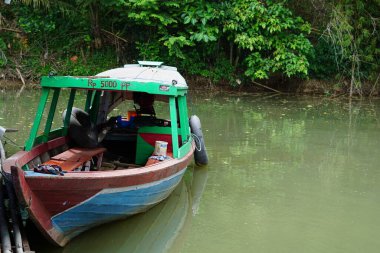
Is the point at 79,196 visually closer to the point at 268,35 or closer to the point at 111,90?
the point at 111,90

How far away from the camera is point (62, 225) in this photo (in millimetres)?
4762

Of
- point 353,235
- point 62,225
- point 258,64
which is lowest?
point 353,235

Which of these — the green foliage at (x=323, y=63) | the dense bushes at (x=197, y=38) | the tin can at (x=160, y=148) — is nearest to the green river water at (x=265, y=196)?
the tin can at (x=160, y=148)

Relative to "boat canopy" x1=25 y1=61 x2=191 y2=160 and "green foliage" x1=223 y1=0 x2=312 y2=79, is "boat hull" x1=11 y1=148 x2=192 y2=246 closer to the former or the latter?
"boat canopy" x1=25 y1=61 x2=191 y2=160

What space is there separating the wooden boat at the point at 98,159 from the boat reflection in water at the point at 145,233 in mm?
212

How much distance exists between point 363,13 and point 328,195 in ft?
39.3

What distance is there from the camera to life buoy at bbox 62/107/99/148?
6.57 meters

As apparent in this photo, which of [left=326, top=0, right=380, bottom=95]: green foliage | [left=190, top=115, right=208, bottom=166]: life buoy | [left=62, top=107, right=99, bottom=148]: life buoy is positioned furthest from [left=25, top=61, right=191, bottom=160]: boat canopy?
[left=326, top=0, right=380, bottom=95]: green foliage

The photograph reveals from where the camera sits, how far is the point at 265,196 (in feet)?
22.9

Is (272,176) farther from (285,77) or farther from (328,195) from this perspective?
(285,77)

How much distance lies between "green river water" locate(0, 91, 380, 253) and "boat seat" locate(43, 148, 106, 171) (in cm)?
78

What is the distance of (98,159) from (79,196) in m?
1.82

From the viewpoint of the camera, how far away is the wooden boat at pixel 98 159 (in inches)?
178

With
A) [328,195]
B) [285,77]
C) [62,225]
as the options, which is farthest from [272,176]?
[285,77]
